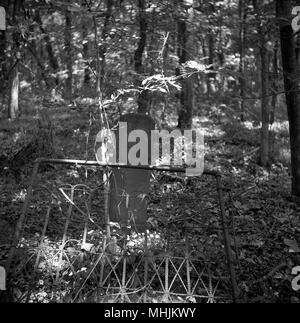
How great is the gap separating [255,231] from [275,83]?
6102 millimetres

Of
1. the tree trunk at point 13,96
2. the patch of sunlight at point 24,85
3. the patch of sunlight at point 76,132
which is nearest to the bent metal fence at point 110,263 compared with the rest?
the patch of sunlight at point 76,132

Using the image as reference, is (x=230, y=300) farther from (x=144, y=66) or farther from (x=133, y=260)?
(x=144, y=66)

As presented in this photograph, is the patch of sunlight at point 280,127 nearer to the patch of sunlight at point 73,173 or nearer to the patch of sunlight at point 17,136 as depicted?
the patch of sunlight at point 73,173

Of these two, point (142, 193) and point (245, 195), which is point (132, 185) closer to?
point (142, 193)

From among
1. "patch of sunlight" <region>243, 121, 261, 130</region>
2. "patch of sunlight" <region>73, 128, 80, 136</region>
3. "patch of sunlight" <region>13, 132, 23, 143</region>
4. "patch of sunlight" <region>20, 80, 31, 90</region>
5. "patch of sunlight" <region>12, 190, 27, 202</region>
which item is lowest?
"patch of sunlight" <region>12, 190, 27, 202</region>

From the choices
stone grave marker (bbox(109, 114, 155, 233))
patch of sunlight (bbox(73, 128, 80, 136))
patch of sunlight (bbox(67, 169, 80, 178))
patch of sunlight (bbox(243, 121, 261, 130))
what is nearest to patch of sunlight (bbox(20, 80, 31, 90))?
patch of sunlight (bbox(73, 128, 80, 136))

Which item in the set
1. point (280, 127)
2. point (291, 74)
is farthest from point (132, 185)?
point (280, 127)

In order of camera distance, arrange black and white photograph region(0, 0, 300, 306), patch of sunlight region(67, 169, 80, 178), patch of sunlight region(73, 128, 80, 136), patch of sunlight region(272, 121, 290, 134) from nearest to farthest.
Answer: black and white photograph region(0, 0, 300, 306)
patch of sunlight region(67, 169, 80, 178)
patch of sunlight region(73, 128, 80, 136)
patch of sunlight region(272, 121, 290, 134)

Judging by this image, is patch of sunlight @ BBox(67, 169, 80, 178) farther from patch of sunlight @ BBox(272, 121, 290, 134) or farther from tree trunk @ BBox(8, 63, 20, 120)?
patch of sunlight @ BBox(272, 121, 290, 134)

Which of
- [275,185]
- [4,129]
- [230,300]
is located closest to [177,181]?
[275,185]

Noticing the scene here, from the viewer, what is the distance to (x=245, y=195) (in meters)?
8.67

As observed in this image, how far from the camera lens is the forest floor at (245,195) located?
5633mm

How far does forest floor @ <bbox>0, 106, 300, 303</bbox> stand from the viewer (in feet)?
18.5

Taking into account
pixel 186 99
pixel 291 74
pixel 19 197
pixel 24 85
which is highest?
pixel 24 85
